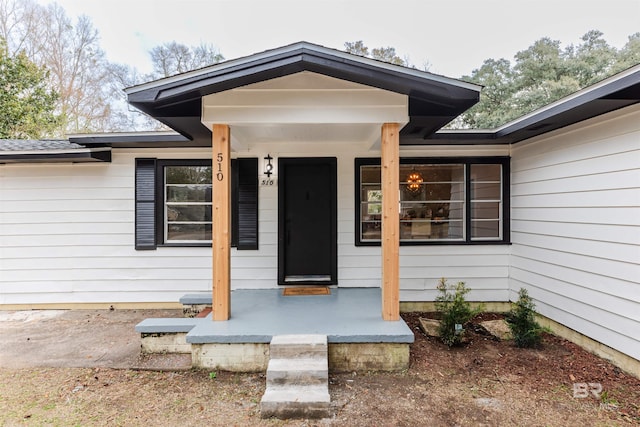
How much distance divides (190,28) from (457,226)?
19196 millimetres

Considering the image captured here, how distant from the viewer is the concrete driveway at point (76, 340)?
11.2 feet

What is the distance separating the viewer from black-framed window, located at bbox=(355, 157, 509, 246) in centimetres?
515

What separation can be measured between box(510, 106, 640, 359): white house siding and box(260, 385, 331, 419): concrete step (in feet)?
9.92

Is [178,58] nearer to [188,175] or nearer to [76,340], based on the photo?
[188,175]

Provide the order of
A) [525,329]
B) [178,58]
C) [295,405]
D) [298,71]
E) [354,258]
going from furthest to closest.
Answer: [178,58], [354,258], [525,329], [298,71], [295,405]

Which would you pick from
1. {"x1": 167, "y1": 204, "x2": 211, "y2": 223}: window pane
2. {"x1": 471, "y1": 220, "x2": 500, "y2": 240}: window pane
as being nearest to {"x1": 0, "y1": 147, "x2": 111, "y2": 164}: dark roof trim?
{"x1": 167, "y1": 204, "x2": 211, "y2": 223}: window pane

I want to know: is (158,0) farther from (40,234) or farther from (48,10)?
(40,234)

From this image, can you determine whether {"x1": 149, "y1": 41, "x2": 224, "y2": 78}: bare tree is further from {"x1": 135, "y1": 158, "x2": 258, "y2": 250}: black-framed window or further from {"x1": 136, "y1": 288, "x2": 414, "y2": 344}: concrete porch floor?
{"x1": 136, "y1": 288, "x2": 414, "y2": 344}: concrete porch floor

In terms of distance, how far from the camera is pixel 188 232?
17.4 ft

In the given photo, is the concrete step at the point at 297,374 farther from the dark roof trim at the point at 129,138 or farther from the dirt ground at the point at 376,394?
the dark roof trim at the point at 129,138

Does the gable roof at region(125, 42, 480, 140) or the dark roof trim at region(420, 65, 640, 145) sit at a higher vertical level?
the gable roof at region(125, 42, 480, 140)

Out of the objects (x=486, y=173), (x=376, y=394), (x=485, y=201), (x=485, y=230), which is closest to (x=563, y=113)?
(x=486, y=173)

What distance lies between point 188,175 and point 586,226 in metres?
5.48

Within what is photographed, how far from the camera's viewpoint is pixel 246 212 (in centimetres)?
511
